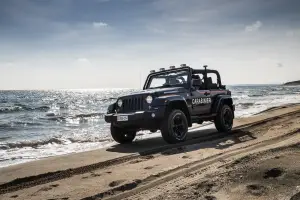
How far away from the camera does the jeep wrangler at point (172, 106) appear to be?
26.0 feet

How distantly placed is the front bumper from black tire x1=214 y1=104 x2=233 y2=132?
8.83ft

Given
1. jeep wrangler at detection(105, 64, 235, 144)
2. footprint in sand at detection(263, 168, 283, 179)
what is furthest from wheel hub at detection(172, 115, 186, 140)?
footprint in sand at detection(263, 168, 283, 179)

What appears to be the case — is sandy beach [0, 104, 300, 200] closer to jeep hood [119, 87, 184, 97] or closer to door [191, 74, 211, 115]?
jeep hood [119, 87, 184, 97]

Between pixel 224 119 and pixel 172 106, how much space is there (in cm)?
268

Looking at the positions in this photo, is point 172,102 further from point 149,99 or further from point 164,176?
point 164,176

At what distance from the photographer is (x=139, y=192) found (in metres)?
4.05

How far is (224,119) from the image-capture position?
10.2 m

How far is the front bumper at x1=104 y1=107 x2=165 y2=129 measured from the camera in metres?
7.75

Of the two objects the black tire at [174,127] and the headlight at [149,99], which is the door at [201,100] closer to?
the black tire at [174,127]

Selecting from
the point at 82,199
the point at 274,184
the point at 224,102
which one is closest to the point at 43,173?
the point at 82,199

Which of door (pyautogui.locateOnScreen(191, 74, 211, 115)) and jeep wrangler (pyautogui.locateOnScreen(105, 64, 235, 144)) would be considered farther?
door (pyautogui.locateOnScreen(191, 74, 211, 115))

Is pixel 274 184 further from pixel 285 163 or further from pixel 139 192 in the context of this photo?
pixel 139 192

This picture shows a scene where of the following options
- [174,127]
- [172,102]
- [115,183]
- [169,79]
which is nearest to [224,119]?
[169,79]

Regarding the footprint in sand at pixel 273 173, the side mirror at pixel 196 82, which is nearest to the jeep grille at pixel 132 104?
the side mirror at pixel 196 82
